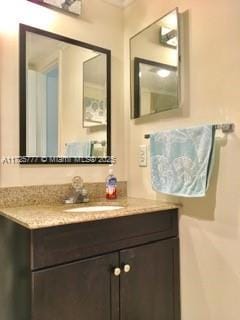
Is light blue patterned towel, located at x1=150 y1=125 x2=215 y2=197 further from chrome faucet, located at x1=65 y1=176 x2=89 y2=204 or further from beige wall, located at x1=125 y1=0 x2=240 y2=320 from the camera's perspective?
chrome faucet, located at x1=65 y1=176 x2=89 y2=204

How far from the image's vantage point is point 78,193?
1593 millimetres

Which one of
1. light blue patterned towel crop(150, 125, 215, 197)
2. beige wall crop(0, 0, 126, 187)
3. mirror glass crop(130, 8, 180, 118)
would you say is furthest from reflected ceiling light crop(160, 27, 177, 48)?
light blue patterned towel crop(150, 125, 215, 197)

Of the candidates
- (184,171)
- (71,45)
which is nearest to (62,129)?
(71,45)

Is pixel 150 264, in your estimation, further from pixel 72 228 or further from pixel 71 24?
pixel 71 24

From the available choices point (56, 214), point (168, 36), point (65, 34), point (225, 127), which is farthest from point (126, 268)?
point (65, 34)

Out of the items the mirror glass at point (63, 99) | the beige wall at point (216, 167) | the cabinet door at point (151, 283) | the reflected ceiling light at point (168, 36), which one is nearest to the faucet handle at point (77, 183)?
the mirror glass at point (63, 99)

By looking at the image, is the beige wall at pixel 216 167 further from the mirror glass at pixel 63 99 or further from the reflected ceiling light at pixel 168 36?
the mirror glass at pixel 63 99

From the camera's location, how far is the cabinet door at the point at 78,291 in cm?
104

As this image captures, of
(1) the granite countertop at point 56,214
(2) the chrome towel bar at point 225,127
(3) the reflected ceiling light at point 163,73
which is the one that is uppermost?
(3) the reflected ceiling light at point 163,73

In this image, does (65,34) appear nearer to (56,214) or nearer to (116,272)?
(56,214)

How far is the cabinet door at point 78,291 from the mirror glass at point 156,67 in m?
0.91

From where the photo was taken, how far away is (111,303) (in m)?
1.22

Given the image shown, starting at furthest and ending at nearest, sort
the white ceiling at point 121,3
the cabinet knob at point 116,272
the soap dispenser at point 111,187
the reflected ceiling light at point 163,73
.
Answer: the white ceiling at point 121,3
the soap dispenser at point 111,187
the reflected ceiling light at point 163,73
the cabinet knob at point 116,272

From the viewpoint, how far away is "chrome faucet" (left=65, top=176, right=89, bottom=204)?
157 centimetres
